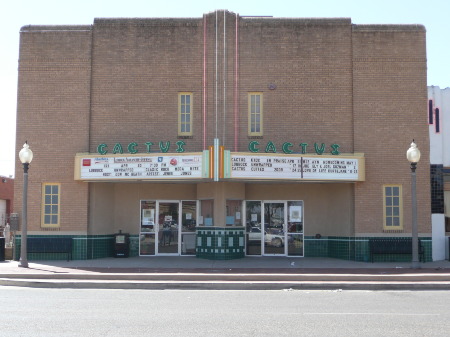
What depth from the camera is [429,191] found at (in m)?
21.2

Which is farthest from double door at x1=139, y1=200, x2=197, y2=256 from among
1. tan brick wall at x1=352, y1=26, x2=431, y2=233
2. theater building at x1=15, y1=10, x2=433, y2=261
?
tan brick wall at x1=352, y1=26, x2=431, y2=233

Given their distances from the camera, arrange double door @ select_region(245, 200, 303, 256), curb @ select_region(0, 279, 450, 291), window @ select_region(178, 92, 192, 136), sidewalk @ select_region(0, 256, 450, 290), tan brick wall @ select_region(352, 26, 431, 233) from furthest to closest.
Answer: double door @ select_region(245, 200, 303, 256) < window @ select_region(178, 92, 192, 136) < tan brick wall @ select_region(352, 26, 431, 233) < sidewalk @ select_region(0, 256, 450, 290) < curb @ select_region(0, 279, 450, 291)

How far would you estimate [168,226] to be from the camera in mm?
23109

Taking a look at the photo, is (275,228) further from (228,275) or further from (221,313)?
(221,313)

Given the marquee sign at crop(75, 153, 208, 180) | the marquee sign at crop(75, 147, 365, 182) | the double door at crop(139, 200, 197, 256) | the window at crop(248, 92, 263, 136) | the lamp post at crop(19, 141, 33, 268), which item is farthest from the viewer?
the double door at crop(139, 200, 197, 256)

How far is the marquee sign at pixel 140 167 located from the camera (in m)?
19.9

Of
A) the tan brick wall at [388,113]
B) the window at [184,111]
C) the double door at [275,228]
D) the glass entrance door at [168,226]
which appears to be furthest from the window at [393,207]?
the glass entrance door at [168,226]

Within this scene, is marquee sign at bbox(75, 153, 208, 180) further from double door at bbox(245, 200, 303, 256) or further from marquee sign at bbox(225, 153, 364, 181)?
double door at bbox(245, 200, 303, 256)

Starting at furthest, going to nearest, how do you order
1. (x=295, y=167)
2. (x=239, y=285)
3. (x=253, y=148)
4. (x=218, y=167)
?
(x=253, y=148), (x=295, y=167), (x=218, y=167), (x=239, y=285)

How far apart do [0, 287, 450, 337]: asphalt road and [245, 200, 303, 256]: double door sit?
7516mm

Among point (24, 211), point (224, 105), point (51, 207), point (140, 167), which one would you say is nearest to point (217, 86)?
point (224, 105)

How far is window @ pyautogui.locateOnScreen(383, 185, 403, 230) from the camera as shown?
69.7 feet

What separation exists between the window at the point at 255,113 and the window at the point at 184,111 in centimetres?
222

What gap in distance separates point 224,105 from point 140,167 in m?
3.84
